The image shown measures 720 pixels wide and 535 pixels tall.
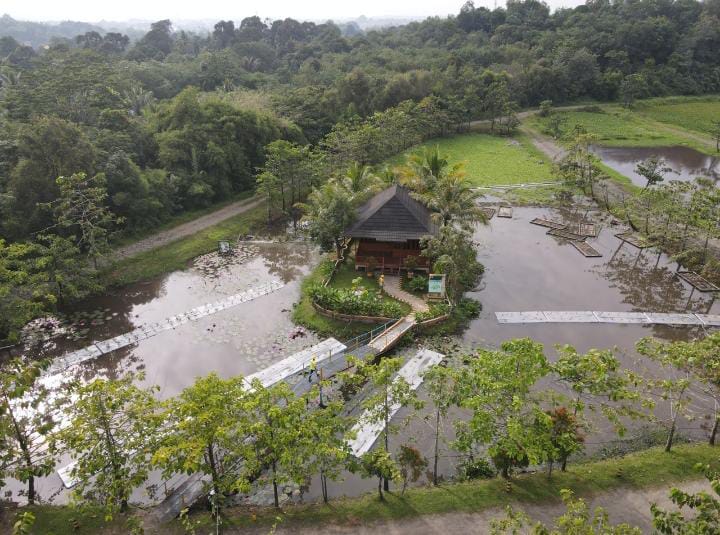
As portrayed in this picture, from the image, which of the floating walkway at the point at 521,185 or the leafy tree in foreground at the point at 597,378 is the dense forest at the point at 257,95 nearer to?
the floating walkway at the point at 521,185

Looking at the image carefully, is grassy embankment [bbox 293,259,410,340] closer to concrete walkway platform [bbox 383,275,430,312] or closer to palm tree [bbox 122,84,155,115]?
concrete walkway platform [bbox 383,275,430,312]

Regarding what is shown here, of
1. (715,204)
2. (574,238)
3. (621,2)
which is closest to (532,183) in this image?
(574,238)

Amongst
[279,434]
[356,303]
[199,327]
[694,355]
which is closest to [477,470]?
[279,434]

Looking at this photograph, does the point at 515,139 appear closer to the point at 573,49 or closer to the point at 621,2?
the point at 573,49

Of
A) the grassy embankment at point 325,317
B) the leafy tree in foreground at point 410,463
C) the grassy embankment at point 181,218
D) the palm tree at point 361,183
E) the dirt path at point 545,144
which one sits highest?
the palm tree at point 361,183

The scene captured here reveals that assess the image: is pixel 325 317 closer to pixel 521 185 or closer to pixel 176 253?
pixel 176 253

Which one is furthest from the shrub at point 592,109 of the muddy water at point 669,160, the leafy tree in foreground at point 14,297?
the leafy tree in foreground at point 14,297

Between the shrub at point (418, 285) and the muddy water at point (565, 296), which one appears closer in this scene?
the muddy water at point (565, 296)
